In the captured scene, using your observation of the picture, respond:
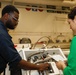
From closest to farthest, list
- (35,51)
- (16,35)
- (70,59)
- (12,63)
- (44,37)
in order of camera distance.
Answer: (70,59) → (12,63) → (35,51) → (16,35) → (44,37)

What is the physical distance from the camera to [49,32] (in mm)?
4215

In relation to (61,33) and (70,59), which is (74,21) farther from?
(61,33)

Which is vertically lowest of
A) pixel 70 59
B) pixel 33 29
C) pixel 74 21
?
pixel 33 29

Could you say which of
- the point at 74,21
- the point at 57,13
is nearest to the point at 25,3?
the point at 57,13

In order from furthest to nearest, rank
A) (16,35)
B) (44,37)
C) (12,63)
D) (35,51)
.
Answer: (44,37) < (16,35) < (35,51) < (12,63)

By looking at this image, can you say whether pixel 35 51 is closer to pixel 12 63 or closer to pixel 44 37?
pixel 12 63

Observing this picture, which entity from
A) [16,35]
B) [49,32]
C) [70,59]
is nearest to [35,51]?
[70,59]

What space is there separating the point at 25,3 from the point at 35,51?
219 centimetres

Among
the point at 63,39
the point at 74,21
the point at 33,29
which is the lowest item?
the point at 63,39

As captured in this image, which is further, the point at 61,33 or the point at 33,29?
the point at 61,33

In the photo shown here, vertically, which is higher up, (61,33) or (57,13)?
(57,13)

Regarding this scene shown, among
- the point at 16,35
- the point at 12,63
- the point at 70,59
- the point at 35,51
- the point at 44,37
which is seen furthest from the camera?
the point at 44,37

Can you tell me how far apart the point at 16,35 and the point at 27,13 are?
633 millimetres

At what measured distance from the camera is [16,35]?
387 cm
